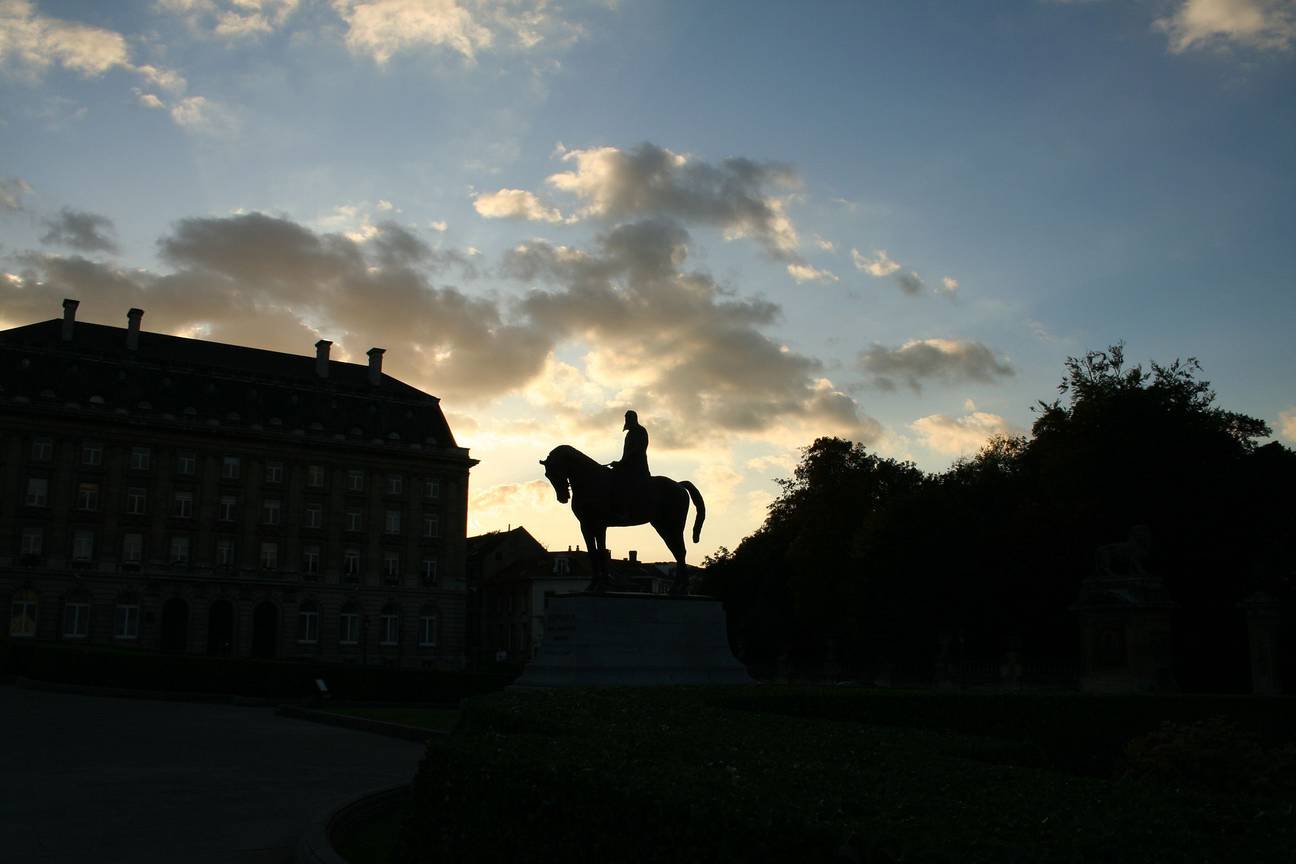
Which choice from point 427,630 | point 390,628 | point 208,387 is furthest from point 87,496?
point 427,630

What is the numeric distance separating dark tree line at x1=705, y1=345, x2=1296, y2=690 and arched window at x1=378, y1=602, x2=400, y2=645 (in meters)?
31.7

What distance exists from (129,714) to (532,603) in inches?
2885

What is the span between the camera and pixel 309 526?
79.4 metres

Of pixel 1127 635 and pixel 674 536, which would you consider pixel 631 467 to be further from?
pixel 1127 635

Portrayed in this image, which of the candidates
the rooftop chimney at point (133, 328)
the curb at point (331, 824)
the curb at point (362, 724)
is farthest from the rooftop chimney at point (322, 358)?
the curb at point (331, 824)

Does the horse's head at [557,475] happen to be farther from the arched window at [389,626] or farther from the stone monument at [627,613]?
the arched window at [389,626]

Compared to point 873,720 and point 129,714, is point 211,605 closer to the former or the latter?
point 129,714

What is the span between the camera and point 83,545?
7131 centimetres

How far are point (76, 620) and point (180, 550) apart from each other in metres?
7.55

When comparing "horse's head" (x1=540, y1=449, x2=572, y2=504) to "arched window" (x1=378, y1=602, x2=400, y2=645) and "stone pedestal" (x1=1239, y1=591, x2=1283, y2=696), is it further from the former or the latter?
"arched window" (x1=378, y1=602, x2=400, y2=645)

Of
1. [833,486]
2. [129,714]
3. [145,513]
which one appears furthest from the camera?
[145,513]

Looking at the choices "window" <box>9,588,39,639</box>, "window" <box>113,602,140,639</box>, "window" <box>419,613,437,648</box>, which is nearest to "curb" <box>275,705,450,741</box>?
"window" <box>9,588,39,639</box>


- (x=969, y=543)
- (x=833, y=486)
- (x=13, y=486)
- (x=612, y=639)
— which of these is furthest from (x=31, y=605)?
(x=612, y=639)

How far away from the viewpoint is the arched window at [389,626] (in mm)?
80500
